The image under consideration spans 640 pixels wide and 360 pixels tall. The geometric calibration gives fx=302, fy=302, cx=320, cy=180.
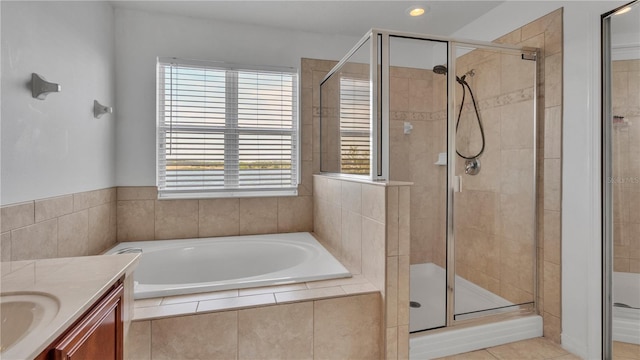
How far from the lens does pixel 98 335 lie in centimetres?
89

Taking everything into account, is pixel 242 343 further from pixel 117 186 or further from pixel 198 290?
pixel 117 186

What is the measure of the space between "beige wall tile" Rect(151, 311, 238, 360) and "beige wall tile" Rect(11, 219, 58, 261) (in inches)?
28.6

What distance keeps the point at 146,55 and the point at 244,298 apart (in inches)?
85.0

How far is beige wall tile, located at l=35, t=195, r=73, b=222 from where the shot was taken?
60.8 inches

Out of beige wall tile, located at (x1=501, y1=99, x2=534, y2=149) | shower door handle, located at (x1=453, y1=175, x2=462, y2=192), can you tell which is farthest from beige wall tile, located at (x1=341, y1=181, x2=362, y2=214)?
beige wall tile, located at (x1=501, y1=99, x2=534, y2=149)

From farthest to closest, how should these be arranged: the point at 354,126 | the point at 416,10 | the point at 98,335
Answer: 1. the point at 416,10
2. the point at 354,126
3. the point at 98,335

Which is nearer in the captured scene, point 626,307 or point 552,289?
point 626,307

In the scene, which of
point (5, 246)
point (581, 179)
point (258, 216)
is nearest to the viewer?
point (5, 246)

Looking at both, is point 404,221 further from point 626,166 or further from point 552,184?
point 626,166

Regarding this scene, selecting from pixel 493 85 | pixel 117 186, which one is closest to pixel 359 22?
pixel 493 85

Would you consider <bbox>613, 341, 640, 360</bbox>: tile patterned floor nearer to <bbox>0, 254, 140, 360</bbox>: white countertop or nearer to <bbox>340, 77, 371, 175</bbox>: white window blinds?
<bbox>340, 77, 371, 175</bbox>: white window blinds

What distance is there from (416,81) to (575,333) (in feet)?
5.93

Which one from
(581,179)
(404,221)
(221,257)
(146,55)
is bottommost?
(221,257)

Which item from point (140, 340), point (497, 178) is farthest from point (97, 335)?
point (497, 178)
